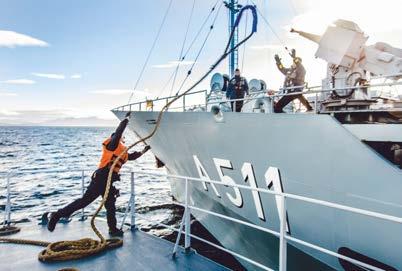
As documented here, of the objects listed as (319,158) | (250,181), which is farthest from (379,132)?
(250,181)

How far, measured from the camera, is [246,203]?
23.1 feet

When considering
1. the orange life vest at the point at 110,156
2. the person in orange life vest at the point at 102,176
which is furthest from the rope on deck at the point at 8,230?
the orange life vest at the point at 110,156

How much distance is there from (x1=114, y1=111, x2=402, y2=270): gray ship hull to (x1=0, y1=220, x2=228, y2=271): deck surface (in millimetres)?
2202

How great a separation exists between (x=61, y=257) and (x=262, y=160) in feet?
12.3

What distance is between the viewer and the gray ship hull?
4.86 m

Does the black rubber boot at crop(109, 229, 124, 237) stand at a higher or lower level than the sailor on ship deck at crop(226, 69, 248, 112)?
lower

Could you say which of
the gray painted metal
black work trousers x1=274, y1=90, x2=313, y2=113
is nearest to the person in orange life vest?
the gray painted metal

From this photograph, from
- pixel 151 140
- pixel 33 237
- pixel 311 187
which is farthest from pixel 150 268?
pixel 151 140

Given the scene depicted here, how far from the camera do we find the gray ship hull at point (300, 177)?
4859 millimetres

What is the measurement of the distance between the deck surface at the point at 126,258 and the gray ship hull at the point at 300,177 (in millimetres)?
2202

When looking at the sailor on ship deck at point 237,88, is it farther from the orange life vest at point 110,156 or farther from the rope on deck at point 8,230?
the rope on deck at point 8,230

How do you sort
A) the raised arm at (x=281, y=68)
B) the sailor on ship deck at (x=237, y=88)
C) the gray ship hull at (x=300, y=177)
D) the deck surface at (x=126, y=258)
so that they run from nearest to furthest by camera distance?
the deck surface at (x=126, y=258)
the gray ship hull at (x=300, y=177)
the raised arm at (x=281, y=68)
the sailor on ship deck at (x=237, y=88)

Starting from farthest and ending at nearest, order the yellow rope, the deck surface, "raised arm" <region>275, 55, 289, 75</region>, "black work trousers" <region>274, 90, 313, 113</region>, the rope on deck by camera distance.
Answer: "raised arm" <region>275, 55, 289, 75</region> < "black work trousers" <region>274, 90, 313, 113</region> < the rope on deck < the yellow rope < the deck surface

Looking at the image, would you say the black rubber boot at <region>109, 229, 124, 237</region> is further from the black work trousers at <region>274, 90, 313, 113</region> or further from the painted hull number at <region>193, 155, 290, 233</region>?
the black work trousers at <region>274, 90, 313, 113</region>
